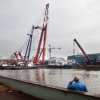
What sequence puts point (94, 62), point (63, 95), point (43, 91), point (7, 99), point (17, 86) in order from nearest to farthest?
1. point (63, 95)
2. point (43, 91)
3. point (7, 99)
4. point (17, 86)
5. point (94, 62)

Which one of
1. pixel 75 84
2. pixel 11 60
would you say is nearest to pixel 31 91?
pixel 75 84

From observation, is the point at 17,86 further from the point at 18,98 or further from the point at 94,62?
the point at 94,62

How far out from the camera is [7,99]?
1155 centimetres

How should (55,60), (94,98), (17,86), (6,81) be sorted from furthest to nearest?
(55,60) < (6,81) < (17,86) < (94,98)

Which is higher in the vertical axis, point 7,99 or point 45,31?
point 45,31

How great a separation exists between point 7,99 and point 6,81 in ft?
18.4

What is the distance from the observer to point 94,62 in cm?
9219

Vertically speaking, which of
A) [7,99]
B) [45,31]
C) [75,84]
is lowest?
[7,99]

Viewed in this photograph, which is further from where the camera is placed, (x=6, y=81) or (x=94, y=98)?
(x=6, y=81)

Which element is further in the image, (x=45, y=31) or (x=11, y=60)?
(x=11, y=60)

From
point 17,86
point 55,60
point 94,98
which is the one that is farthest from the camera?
point 55,60

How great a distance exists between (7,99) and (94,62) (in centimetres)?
8302

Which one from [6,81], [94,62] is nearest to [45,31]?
[94,62]

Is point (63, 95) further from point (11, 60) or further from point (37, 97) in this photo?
point (11, 60)
